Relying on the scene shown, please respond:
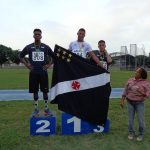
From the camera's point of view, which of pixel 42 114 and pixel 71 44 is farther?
pixel 71 44

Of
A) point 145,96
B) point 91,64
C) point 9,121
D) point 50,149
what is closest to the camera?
point 50,149

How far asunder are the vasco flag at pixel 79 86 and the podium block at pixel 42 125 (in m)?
0.33

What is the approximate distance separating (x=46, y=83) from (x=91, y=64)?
3.88ft

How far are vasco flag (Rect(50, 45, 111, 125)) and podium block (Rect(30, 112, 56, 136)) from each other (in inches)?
13.0

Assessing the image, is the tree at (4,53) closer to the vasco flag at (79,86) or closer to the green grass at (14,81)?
the green grass at (14,81)

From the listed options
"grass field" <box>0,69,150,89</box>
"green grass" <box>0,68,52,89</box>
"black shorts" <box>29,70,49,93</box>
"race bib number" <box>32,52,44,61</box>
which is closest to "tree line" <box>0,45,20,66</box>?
"grass field" <box>0,69,150,89</box>

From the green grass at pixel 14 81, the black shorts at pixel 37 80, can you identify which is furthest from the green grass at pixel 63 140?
the green grass at pixel 14 81

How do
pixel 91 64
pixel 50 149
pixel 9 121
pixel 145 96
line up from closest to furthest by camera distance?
pixel 50 149 → pixel 145 96 → pixel 91 64 → pixel 9 121

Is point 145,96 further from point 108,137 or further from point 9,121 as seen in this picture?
point 9,121

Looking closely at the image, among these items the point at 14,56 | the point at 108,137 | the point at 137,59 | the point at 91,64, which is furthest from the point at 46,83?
the point at 14,56

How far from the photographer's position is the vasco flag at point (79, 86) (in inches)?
299

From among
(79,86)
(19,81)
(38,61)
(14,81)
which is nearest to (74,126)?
(79,86)

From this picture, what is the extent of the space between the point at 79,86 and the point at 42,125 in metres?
1.09

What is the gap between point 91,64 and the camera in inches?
303
